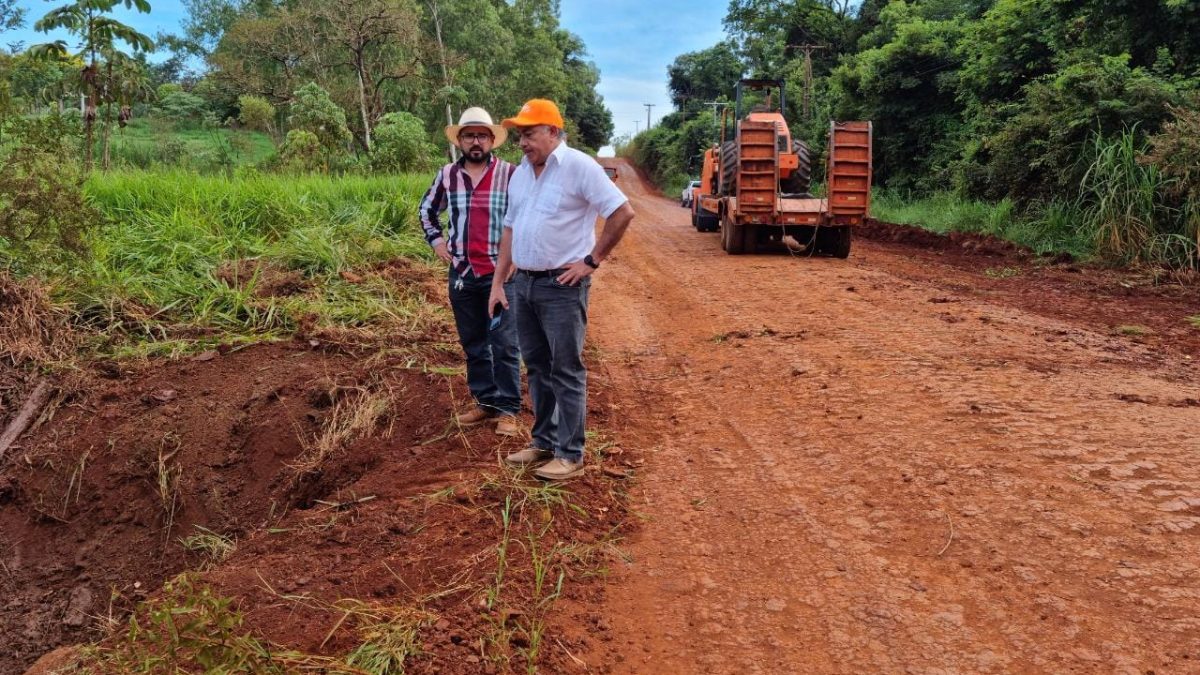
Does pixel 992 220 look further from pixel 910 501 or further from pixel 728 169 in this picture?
pixel 910 501

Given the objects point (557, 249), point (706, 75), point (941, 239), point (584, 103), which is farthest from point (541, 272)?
point (584, 103)

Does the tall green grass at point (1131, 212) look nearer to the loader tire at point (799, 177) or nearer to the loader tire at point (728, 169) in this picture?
the loader tire at point (799, 177)

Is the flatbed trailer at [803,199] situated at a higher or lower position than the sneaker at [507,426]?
higher

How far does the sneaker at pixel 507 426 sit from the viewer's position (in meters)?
4.44

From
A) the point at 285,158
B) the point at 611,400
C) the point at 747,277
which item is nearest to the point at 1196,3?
the point at 747,277

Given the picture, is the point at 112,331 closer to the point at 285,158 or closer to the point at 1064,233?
the point at 285,158

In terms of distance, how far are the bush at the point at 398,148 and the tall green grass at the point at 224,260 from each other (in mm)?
9035

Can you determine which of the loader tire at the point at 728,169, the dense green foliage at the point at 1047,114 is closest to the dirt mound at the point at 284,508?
the loader tire at the point at 728,169

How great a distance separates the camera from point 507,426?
4.48 m

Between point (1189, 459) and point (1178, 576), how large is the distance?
123cm

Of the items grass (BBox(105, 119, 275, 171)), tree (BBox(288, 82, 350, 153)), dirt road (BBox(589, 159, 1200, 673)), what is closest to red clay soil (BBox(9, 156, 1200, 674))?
dirt road (BBox(589, 159, 1200, 673))

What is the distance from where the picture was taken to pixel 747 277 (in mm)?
10031

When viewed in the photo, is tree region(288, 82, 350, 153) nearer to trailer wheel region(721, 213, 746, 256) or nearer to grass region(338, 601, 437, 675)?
trailer wheel region(721, 213, 746, 256)

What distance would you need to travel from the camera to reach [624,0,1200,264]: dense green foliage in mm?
10039
